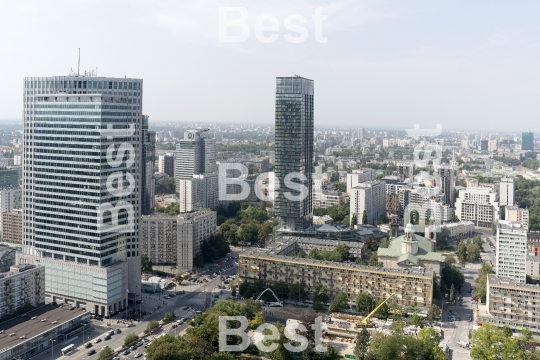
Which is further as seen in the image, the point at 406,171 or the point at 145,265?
the point at 406,171

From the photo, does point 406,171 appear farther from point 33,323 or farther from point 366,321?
point 33,323

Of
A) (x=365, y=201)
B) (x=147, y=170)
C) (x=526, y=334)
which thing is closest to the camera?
(x=526, y=334)

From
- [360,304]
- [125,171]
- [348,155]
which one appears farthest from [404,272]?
[348,155]

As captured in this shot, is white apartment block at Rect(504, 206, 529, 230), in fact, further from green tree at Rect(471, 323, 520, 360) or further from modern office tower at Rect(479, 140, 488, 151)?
modern office tower at Rect(479, 140, 488, 151)

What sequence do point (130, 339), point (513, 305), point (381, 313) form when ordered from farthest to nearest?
point (381, 313) → point (513, 305) → point (130, 339)

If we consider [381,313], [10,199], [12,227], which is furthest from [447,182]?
[10,199]

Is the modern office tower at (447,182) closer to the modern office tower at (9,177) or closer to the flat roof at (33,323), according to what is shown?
the flat roof at (33,323)

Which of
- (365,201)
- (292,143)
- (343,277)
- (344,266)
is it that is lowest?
(343,277)
